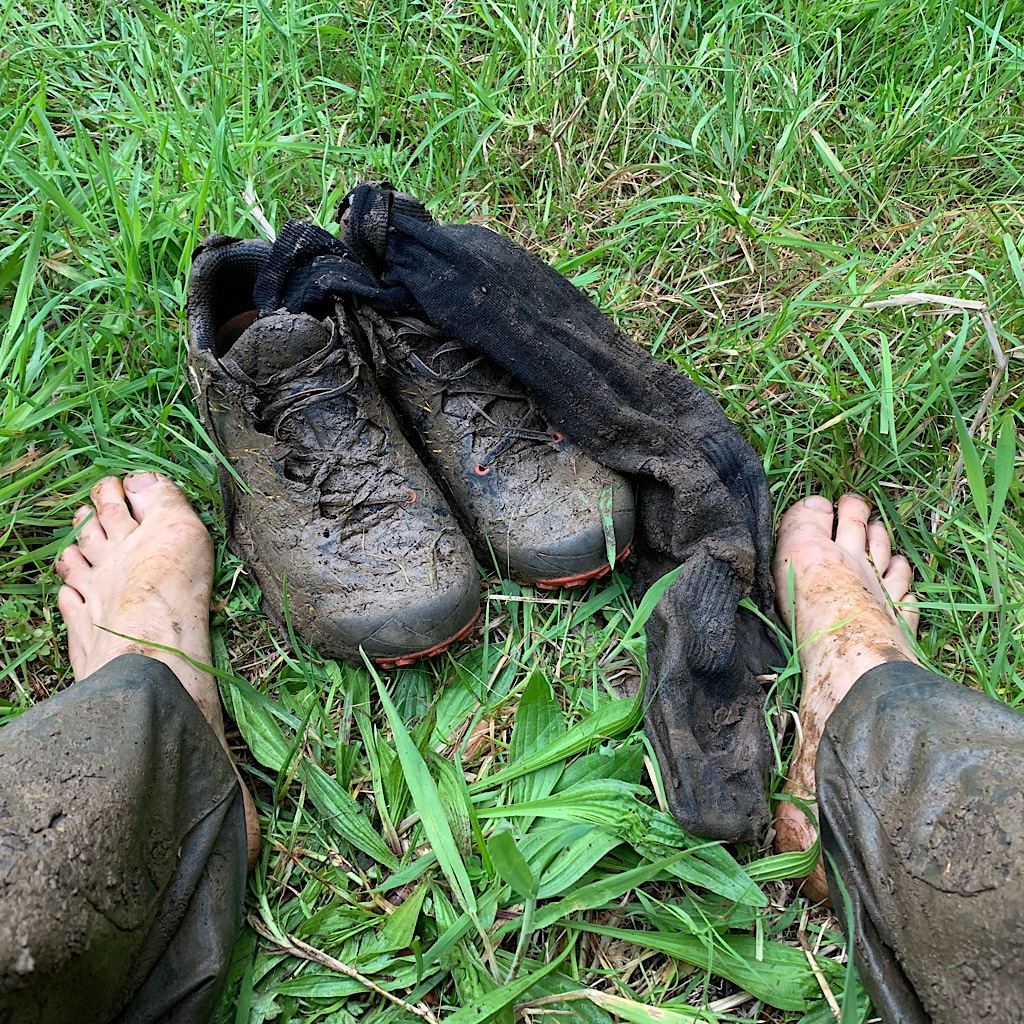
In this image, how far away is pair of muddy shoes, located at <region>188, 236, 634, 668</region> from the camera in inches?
58.5

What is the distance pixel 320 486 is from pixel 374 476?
104 millimetres

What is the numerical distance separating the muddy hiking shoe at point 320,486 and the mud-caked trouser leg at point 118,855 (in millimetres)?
306

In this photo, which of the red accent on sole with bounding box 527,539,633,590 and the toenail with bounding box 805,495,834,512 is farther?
the toenail with bounding box 805,495,834,512

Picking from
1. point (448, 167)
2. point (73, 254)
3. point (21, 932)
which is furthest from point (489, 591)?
point (73, 254)

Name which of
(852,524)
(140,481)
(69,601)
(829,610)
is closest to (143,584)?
(69,601)

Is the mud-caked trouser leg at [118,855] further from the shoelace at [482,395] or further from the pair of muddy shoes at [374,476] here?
the shoelace at [482,395]

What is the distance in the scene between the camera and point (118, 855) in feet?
3.36

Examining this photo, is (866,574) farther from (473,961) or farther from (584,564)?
(473,961)

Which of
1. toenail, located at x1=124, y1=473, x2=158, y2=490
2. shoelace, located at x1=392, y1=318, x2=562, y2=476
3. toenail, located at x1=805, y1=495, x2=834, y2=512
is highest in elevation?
shoelace, located at x1=392, y1=318, x2=562, y2=476

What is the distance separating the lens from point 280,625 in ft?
5.14

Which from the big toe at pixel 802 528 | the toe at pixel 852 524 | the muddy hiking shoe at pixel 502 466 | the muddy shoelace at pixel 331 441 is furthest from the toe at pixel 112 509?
the toe at pixel 852 524

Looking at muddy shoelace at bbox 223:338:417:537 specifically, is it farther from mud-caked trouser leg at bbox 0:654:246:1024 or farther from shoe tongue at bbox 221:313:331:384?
mud-caked trouser leg at bbox 0:654:246:1024

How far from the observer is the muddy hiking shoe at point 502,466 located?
152 centimetres

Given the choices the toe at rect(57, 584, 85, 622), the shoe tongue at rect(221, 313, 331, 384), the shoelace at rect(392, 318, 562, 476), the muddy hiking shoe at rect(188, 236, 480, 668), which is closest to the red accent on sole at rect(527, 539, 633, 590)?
the muddy hiking shoe at rect(188, 236, 480, 668)
